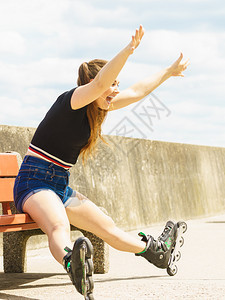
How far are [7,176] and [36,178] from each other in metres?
1.04

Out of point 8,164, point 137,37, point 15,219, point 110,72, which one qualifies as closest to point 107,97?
point 110,72

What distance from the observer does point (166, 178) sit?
920 cm

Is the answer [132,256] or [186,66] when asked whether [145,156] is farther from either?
[186,66]

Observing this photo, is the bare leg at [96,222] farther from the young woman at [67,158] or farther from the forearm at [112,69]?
the forearm at [112,69]

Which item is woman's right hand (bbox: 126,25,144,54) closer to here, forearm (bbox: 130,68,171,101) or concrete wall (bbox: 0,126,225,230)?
forearm (bbox: 130,68,171,101)

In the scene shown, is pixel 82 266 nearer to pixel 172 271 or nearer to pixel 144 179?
pixel 172 271

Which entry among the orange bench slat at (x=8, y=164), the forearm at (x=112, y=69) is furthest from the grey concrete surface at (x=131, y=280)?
the forearm at (x=112, y=69)

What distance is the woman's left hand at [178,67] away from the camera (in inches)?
154

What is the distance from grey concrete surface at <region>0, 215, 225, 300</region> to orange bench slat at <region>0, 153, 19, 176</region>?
83 cm

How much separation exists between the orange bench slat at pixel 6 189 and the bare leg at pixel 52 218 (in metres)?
0.92

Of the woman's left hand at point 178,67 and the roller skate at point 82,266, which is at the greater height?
the woman's left hand at point 178,67

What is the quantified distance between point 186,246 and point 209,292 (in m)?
2.77

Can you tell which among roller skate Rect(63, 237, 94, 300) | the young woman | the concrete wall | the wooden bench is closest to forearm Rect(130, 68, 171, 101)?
the young woman

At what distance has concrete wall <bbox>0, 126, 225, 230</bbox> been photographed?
6.93 metres
